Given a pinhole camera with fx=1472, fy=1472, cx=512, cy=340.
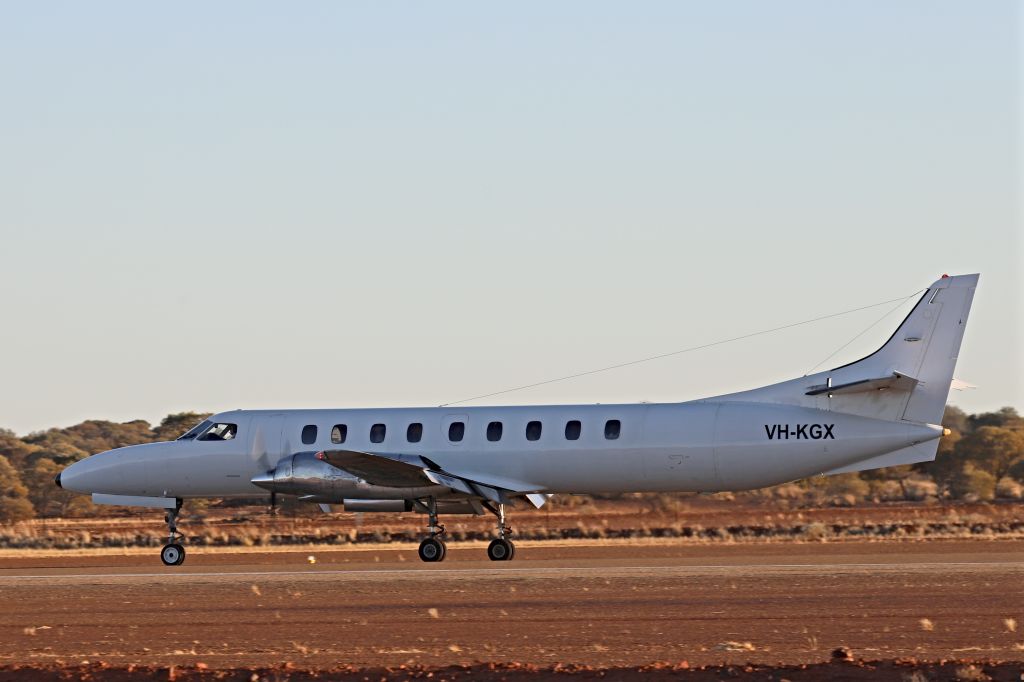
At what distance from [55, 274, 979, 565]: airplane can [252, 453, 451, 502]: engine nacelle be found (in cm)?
3

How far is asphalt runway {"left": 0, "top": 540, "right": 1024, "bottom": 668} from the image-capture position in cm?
1755

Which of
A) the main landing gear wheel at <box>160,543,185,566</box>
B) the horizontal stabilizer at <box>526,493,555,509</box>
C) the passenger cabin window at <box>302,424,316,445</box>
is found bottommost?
the main landing gear wheel at <box>160,543,185,566</box>

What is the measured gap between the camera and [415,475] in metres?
29.4

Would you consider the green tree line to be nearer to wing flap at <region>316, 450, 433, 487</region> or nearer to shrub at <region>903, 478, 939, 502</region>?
shrub at <region>903, 478, 939, 502</region>

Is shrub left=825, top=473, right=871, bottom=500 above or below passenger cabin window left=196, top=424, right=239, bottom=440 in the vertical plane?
below

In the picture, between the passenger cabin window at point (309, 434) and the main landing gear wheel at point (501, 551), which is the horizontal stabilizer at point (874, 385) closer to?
the main landing gear wheel at point (501, 551)

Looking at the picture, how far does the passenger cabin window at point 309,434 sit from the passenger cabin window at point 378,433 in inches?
52.7

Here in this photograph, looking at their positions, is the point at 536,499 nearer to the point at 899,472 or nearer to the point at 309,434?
the point at 309,434

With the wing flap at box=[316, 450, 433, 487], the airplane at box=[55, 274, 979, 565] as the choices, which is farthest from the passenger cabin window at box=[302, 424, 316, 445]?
the wing flap at box=[316, 450, 433, 487]

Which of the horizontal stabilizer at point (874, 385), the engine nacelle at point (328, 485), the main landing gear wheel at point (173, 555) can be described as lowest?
the main landing gear wheel at point (173, 555)

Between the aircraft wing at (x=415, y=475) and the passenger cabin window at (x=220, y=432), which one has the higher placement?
the passenger cabin window at (x=220, y=432)

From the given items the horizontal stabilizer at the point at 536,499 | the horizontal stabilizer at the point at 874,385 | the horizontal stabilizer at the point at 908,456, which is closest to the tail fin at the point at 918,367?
the horizontal stabilizer at the point at 874,385

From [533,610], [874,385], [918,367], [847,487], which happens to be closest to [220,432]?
[533,610]

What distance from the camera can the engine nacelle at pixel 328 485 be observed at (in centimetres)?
2988
